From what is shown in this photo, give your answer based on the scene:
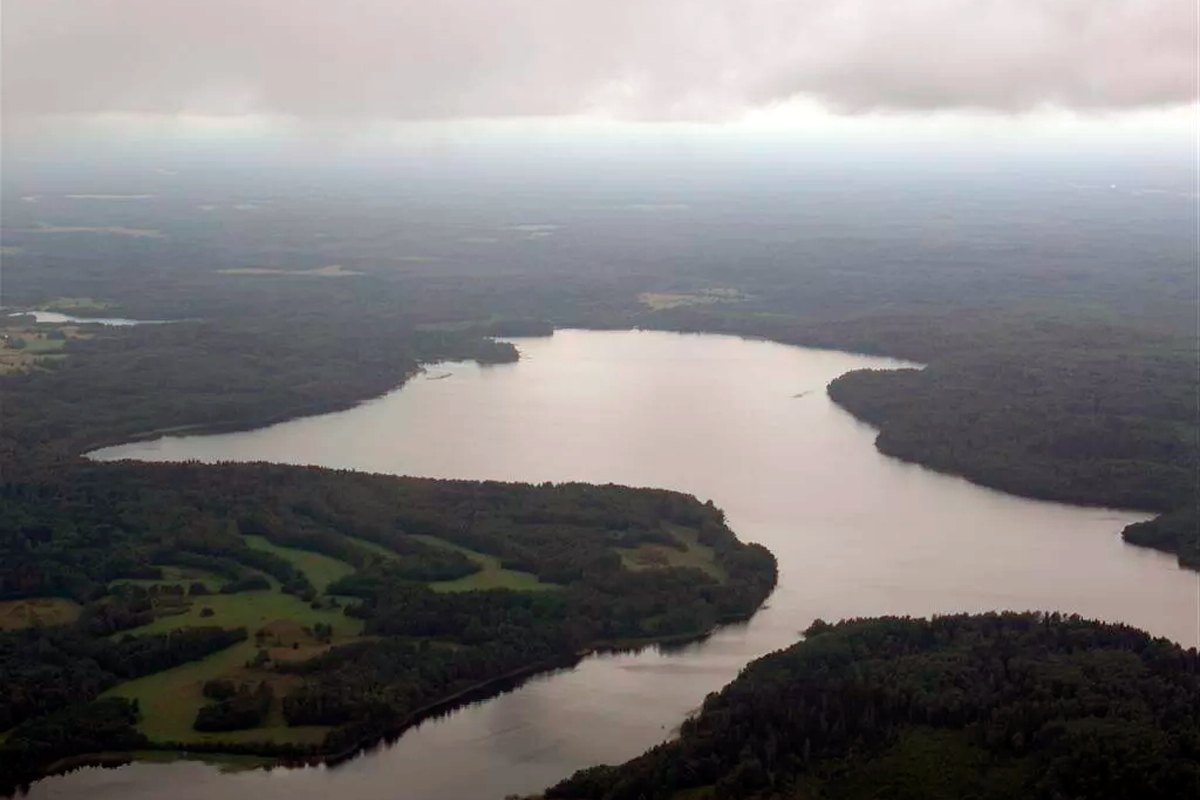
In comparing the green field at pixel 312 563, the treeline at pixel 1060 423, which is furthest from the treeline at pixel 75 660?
the treeline at pixel 1060 423

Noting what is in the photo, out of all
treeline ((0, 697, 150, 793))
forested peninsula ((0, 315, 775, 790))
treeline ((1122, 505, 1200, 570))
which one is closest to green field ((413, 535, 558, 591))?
forested peninsula ((0, 315, 775, 790))

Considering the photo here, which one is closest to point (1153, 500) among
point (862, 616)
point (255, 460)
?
point (862, 616)

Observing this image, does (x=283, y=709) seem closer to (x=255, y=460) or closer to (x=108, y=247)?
(x=255, y=460)

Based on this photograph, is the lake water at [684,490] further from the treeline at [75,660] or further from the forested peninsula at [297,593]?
the treeline at [75,660]

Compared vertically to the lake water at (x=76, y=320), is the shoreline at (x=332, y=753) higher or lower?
lower

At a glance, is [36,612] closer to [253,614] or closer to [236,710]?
[253,614]

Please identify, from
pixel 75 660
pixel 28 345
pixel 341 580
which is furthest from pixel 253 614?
pixel 28 345

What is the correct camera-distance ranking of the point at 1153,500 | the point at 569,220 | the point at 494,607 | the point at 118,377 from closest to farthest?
the point at 494,607 → the point at 1153,500 → the point at 118,377 → the point at 569,220
